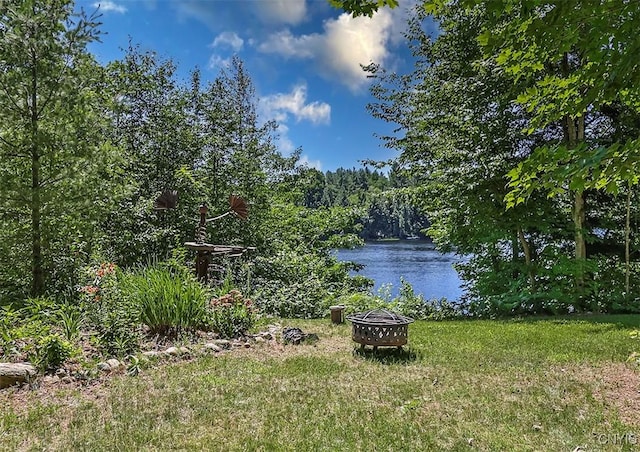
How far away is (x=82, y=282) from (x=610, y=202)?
9.89m

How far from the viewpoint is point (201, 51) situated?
982 cm

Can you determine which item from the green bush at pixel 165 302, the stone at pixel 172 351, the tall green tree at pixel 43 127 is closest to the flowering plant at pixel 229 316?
the green bush at pixel 165 302

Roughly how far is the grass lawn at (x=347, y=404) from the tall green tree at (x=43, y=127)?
316cm

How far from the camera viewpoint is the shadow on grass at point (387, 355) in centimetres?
475

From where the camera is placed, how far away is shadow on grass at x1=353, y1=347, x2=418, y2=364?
475 cm

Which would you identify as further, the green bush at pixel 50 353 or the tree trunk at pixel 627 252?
the tree trunk at pixel 627 252

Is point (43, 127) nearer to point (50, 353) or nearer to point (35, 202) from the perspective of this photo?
point (35, 202)

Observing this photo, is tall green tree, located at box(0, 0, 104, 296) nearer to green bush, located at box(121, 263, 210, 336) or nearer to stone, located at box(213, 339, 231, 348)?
green bush, located at box(121, 263, 210, 336)

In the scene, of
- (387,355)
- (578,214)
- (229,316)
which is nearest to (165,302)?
(229,316)

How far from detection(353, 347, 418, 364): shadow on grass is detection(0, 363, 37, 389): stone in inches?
122

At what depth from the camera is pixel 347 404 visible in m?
3.36

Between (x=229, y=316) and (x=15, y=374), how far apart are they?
7.83 feet

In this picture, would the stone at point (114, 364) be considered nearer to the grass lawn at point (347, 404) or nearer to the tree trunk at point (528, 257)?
the grass lawn at point (347, 404)

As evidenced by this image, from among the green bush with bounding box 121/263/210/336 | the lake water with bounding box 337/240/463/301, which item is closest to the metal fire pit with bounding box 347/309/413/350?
the green bush with bounding box 121/263/210/336
